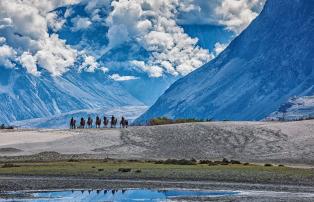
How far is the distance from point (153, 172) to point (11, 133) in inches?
2631

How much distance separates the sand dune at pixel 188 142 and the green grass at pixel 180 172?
1958cm

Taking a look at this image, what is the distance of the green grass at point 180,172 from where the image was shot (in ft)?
271

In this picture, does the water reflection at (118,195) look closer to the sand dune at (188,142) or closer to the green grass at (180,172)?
the green grass at (180,172)

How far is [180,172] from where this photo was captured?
3450 inches

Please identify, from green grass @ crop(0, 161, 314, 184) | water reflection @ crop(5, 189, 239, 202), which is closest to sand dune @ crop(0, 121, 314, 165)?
green grass @ crop(0, 161, 314, 184)

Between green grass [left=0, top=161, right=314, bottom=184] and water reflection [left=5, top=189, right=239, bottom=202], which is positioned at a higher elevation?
green grass [left=0, top=161, right=314, bottom=184]

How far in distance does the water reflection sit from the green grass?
43.9ft

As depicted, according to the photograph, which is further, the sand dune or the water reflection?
the sand dune

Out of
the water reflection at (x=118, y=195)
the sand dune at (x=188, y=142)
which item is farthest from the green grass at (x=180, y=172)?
the sand dune at (x=188, y=142)

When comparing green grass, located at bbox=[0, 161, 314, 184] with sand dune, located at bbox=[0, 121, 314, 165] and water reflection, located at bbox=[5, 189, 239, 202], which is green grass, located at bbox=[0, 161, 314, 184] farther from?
sand dune, located at bbox=[0, 121, 314, 165]

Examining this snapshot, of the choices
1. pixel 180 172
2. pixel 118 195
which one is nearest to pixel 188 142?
pixel 180 172

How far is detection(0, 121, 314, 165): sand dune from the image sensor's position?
391 ft

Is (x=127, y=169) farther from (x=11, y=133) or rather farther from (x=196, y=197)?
(x=11, y=133)

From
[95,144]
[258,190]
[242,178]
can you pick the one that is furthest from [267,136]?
[258,190]
